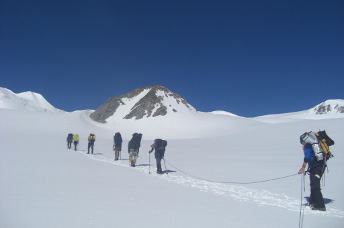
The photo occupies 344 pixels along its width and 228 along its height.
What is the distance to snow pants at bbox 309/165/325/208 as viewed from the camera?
4914 mm

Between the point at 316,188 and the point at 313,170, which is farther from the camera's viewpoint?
the point at 313,170

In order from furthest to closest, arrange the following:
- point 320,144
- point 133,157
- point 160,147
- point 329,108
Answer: point 329,108, point 133,157, point 160,147, point 320,144

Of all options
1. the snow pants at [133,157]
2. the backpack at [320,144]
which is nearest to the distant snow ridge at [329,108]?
the snow pants at [133,157]

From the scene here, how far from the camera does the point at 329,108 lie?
186875mm

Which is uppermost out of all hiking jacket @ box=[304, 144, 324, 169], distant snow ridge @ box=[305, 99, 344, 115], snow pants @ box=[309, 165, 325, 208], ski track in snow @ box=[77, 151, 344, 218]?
distant snow ridge @ box=[305, 99, 344, 115]

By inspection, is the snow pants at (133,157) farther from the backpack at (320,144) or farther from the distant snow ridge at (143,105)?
the distant snow ridge at (143,105)

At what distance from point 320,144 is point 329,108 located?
22717 cm

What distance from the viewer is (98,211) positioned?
13.2 ft

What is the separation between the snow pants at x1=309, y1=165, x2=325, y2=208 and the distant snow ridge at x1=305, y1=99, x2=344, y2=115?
211648 mm

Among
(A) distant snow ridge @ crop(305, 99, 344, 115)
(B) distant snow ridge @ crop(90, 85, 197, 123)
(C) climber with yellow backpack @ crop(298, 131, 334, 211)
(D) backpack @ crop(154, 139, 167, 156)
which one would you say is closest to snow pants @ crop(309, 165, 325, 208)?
(C) climber with yellow backpack @ crop(298, 131, 334, 211)

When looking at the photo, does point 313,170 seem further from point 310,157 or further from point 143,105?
point 143,105

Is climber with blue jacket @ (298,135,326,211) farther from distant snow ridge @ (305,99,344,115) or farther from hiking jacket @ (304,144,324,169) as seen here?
distant snow ridge @ (305,99,344,115)

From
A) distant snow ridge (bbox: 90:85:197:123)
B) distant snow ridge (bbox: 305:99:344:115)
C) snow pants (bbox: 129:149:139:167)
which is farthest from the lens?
distant snow ridge (bbox: 305:99:344:115)

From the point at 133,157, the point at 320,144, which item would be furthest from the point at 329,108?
the point at 320,144
